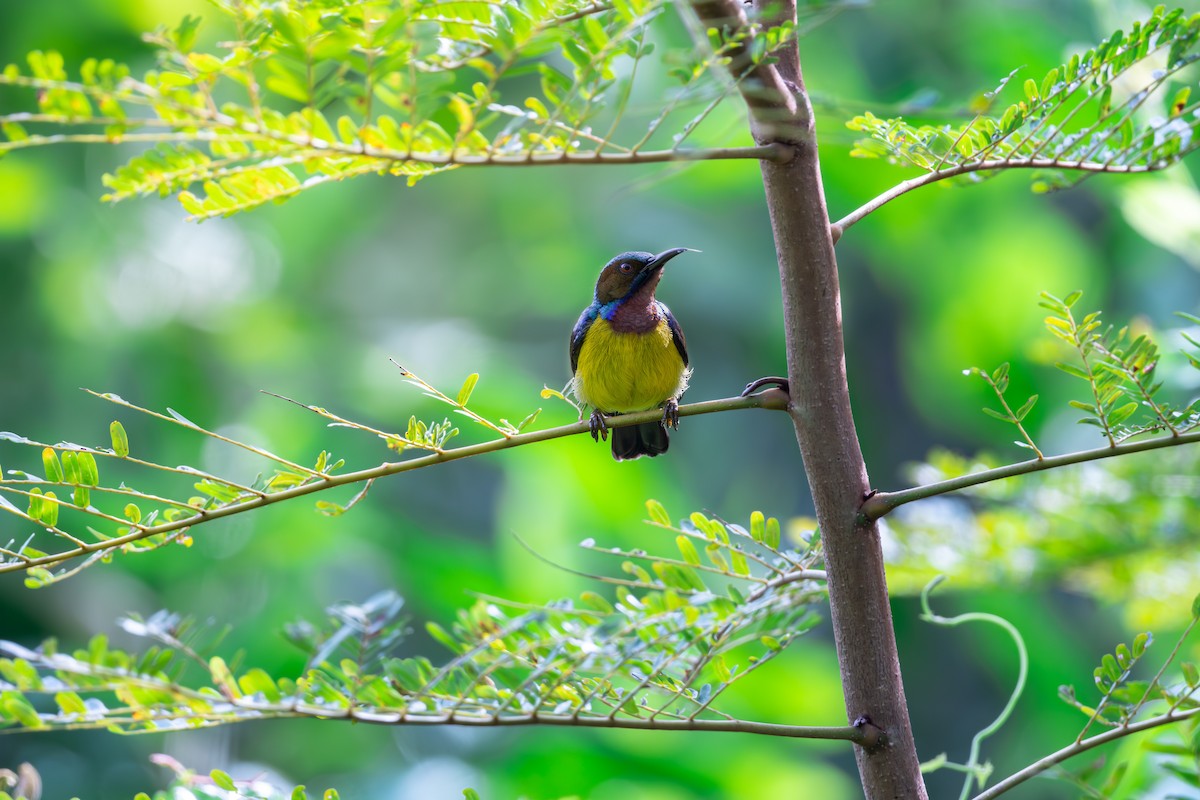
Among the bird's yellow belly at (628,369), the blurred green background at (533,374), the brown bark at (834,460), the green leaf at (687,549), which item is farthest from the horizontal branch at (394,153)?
the blurred green background at (533,374)

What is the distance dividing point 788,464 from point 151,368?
5216 millimetres

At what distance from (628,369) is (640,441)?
21 cm

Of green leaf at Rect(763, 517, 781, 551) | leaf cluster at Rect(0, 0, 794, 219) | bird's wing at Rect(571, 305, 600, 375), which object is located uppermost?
bird's wing at Rect(571, 305, 600, 375)

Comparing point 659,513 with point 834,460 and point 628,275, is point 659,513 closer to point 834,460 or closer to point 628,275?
point 834,460

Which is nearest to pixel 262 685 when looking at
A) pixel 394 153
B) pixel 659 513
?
pixel 659 513

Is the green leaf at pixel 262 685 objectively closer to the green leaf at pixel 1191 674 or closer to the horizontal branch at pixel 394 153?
the horizontal branch at pixel 394 153

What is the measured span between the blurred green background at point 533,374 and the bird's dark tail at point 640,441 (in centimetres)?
151

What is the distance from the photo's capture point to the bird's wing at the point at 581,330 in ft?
8.96

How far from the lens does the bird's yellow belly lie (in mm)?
2574

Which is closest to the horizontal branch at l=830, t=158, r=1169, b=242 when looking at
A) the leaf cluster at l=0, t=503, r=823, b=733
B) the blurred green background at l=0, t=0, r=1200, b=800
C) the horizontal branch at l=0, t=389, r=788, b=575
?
the horizontal branch at l=0, t=389, r=788, b=575

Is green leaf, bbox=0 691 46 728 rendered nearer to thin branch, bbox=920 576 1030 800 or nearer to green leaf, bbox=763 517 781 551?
green leaf, bbox=763 517 781 551

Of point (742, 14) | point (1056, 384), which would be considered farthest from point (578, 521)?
point (742, 14)

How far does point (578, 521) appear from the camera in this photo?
564 centimetres

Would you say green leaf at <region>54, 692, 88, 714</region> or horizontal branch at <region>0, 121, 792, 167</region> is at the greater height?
horizontal branch at <region>0, 121, 792, 167</region>
